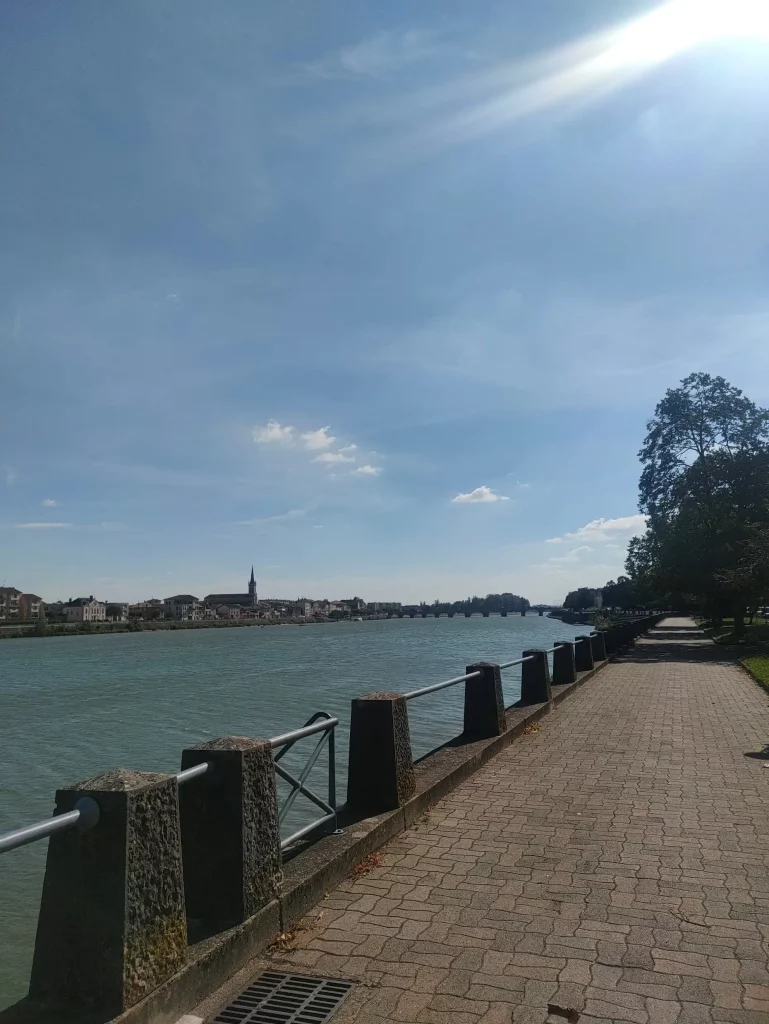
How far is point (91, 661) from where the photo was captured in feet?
193

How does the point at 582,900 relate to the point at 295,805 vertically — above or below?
above

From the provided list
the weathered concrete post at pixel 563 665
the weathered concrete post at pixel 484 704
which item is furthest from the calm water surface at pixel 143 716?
the weathered concrete post at pixel 484 704

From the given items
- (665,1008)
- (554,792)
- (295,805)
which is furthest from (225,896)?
(295,805)

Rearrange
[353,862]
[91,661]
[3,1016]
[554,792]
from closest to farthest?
1. [3,1016]
2. [353,862]
3. [554,792]
4. [91,661]

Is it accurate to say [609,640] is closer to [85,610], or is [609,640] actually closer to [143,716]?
[143,716]

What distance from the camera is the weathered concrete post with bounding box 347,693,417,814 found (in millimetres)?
6098

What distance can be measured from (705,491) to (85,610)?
15268 centimetres

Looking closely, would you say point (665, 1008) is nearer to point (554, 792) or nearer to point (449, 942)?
point (449, 942)

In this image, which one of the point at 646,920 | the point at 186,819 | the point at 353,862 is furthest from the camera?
the point at 353,862

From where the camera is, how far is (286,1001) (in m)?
3.49

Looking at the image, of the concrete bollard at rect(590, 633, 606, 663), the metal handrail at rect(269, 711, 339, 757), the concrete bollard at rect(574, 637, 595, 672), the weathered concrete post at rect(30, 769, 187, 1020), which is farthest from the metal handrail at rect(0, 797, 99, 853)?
the concrete bollard at rect(590, 633, 606, 663)

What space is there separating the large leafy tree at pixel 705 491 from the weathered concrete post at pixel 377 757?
24980 mm

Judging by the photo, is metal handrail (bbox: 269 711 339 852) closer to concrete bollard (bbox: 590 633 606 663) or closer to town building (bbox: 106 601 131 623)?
concrete bollard (bbox: 590 633 606 663)

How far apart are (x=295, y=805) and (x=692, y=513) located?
26.5m
